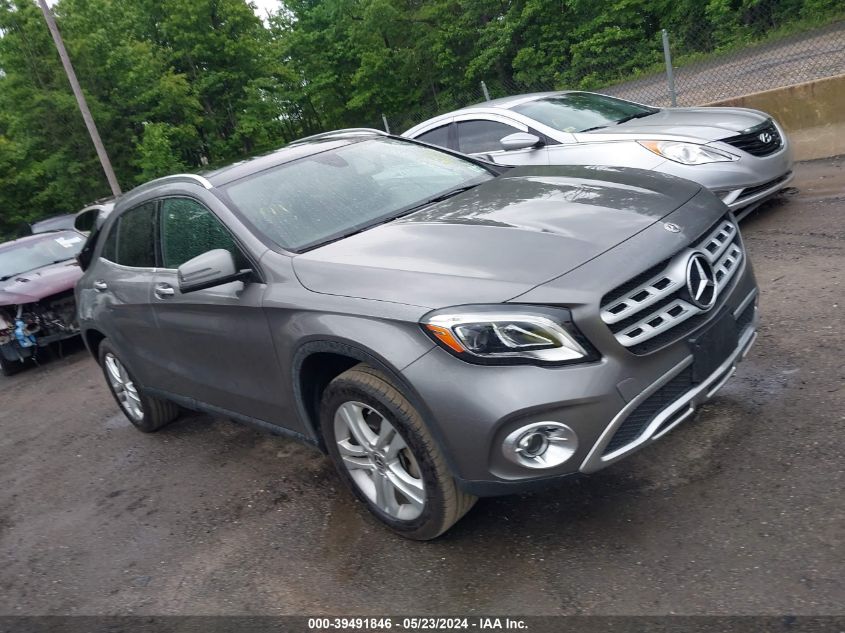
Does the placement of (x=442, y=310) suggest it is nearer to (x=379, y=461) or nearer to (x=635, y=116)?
(x=379, y=461)

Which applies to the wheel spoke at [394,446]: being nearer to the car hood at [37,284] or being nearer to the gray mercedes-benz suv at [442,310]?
the gray mercedes-benz suv at [442,310]

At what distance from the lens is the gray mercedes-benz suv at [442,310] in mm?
2799

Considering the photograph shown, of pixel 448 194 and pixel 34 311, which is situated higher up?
pixel 448 194

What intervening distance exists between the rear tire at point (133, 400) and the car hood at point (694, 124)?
14.8ft

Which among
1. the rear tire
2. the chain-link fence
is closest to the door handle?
the rear tire

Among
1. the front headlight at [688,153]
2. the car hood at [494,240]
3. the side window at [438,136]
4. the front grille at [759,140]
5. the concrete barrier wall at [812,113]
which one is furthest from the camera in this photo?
the concrete barrier wall at [812,113]

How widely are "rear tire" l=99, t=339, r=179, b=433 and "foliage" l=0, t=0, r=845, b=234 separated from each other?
14.0 meters

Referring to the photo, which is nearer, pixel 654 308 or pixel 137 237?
pixel 654 308

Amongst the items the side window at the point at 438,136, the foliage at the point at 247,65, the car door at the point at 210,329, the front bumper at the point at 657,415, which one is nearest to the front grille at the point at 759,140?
the side window at the point at 438,136

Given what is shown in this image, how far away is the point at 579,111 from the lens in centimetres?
795

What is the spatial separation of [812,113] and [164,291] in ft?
25.1

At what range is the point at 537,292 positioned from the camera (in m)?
2.85

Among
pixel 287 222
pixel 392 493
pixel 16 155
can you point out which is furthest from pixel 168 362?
pixel 16 155

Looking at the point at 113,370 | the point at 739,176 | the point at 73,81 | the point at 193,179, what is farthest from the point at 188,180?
the point at 73,81
